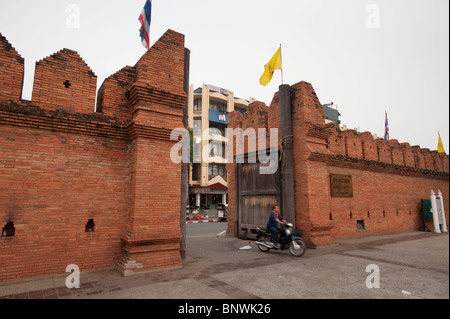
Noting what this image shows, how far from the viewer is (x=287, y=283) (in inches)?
203

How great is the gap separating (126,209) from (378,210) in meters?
11.8

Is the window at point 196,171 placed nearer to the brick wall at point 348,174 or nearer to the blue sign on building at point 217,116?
the blue sign on building at point 217,116

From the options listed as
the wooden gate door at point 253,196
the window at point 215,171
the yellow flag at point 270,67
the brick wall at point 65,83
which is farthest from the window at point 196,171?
the brick wall at point 65,83

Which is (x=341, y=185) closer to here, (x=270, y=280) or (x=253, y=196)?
(x=253, y=196)

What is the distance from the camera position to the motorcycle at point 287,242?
7836mm

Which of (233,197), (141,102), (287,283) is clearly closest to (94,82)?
(141,102)

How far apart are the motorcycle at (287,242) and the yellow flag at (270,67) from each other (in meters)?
5.64

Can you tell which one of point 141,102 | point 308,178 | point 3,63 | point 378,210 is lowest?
point 378,210

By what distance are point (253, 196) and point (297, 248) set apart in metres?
3.87

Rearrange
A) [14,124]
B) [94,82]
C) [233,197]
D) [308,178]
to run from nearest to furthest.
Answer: [14,124] < [94,82] < [308,178] < [233,197]

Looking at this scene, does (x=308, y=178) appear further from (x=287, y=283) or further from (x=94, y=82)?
(x=94, y=82)

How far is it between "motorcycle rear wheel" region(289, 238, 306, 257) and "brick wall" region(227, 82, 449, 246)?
4.24ft

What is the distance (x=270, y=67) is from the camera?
10.3 m

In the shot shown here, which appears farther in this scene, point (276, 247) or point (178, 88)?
point (276, 247)
